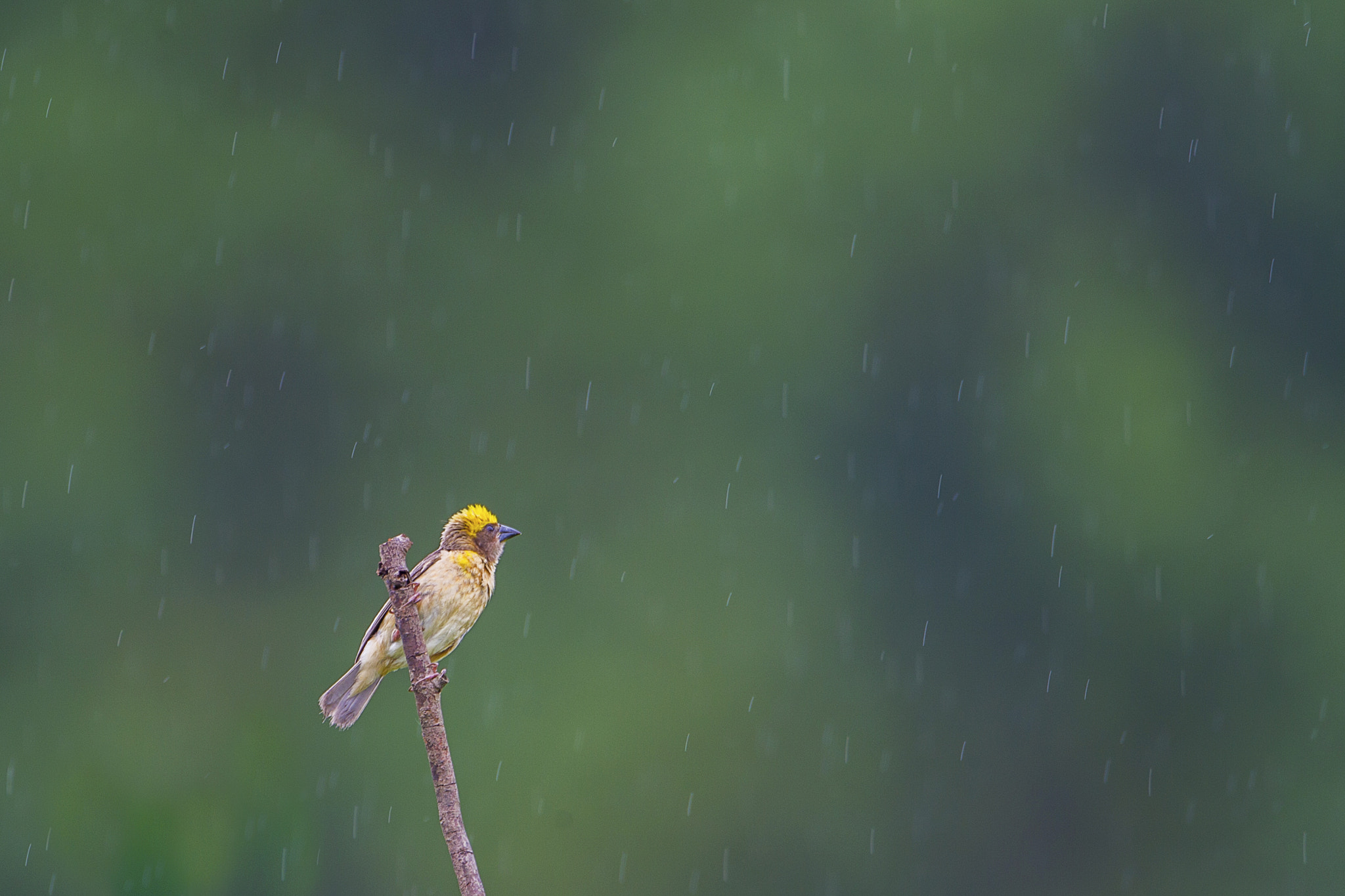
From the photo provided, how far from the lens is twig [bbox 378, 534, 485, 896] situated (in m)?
A: 2.72

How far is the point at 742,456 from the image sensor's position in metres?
13.7

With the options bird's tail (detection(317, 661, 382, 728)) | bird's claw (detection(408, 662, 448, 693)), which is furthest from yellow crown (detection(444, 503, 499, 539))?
bird's claw (detection(408, 662, 448, 693))

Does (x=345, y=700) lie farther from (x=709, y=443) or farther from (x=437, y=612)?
(x=709, y=443)

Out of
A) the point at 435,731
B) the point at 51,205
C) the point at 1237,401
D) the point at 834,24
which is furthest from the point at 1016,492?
the point at 435,731

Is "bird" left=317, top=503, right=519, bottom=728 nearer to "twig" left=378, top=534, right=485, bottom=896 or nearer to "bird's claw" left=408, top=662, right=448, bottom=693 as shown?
"bird's claw" left=408, top=662, right=448, bottom=693

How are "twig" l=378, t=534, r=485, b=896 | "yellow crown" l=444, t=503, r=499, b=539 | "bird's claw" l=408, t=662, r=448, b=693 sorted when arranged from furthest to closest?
"yellow crown" l=444, t=503, r=499, b=539 < "bird's claw" l=408, t=662, r=448, b=693 < "twig" l=378, t=534, r=485, b=896

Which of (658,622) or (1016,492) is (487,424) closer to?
(658,622)

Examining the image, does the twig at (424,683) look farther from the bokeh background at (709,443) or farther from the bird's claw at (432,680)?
the bokeh background at (709,443)

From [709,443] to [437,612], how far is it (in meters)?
8.94

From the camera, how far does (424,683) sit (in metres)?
2.96

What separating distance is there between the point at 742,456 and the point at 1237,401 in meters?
4.59

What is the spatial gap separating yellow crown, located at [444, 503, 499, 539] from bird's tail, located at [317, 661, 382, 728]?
2.53 feet

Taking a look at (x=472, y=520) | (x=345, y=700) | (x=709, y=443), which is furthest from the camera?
(x=709, y=443)

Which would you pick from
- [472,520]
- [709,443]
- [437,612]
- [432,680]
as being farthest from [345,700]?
[709,443]
